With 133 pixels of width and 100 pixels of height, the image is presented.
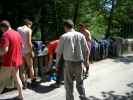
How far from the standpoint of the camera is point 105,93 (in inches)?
406

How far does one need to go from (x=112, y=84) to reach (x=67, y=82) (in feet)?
12.7

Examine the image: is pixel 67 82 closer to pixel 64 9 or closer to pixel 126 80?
pixel 126 80

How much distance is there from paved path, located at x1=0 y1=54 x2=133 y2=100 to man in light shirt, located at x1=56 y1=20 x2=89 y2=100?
5.70 feet

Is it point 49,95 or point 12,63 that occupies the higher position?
point 12,63


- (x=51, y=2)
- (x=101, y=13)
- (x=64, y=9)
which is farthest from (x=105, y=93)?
(x=101, y=13)

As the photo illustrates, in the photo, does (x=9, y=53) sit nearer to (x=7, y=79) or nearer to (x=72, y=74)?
(x=7, y=79)

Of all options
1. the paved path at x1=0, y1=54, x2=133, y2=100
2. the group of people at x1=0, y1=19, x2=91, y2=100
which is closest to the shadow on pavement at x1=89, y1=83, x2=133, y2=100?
the paved path at x1=0, y1=54, x2=133, y2=100

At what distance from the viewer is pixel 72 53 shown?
7.83m

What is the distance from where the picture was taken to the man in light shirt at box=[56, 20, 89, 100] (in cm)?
784

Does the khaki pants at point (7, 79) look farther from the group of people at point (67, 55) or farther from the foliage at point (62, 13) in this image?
the foliage at point (62, 13)

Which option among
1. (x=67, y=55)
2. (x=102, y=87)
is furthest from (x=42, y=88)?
(x=67, y=55)

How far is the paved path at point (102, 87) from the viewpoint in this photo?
32.1 feet

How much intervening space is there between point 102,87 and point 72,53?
11.6 ft

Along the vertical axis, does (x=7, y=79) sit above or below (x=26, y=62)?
below
